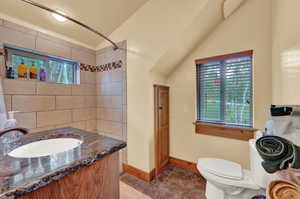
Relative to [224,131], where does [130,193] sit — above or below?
below

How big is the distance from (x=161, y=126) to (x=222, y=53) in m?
1.42

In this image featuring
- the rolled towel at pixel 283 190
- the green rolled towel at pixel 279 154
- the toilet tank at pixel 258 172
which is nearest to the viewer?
the rolled towel at pixel 283 190

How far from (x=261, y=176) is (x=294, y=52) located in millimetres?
1066

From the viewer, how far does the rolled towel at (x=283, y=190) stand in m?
0.44

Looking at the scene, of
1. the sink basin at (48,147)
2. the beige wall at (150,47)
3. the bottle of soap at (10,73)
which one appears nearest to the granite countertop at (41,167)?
the sink basin at (48,147)

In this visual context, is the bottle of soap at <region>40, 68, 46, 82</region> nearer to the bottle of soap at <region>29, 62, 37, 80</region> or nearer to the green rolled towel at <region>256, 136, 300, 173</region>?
the bottle of soap at <region>29, 62, 37, 80</region>

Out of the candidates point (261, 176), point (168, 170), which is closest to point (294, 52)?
point (261, 176)

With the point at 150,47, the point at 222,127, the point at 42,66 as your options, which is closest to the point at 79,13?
the point at 42,66

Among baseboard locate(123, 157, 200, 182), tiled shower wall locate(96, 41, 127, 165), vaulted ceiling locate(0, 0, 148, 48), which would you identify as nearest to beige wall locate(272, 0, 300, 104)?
baseboard locate(123, 157, 200, 182)

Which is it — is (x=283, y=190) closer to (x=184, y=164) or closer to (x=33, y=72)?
(x=184, y=164)

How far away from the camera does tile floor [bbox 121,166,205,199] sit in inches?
60.9

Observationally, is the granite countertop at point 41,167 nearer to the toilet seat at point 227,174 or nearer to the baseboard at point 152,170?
the toilet seat at point 227,174

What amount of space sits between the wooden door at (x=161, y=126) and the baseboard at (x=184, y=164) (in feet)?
0.36

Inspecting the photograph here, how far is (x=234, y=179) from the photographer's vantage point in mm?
1211
